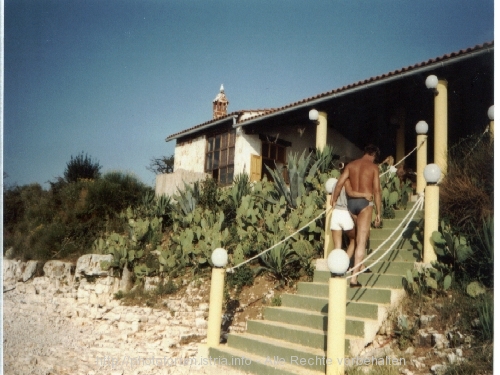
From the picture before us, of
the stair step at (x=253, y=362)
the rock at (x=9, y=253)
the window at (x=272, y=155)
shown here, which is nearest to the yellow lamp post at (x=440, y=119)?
the stair step at (x=253, y=362)

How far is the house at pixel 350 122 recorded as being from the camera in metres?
8.47

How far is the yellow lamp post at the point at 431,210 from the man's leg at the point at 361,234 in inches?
24.7

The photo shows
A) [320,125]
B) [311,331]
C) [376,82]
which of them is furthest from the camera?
[320,125]

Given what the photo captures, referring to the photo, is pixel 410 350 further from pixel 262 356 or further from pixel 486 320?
pixel 262 356

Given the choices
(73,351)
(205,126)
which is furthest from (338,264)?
(205,126)

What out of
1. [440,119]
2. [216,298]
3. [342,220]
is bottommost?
[216,298]

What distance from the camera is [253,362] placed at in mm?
4293

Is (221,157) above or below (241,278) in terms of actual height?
above

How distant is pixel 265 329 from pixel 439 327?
1.81 metres

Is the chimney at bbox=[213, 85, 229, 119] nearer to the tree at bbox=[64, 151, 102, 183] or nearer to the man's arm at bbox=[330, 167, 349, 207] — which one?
the tree at bbox=[64, 151, 102, 183]

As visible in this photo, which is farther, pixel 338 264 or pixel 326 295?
pixel 326 295

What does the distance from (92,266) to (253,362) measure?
5787mm

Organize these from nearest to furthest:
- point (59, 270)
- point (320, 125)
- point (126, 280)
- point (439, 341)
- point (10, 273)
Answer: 1. point (439, 341)
2. point (126, 280)
3. point (59, 270)
4. point (320, 125)
5. point (10, 273)

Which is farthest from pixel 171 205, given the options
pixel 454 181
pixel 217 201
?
pixel 454 181
